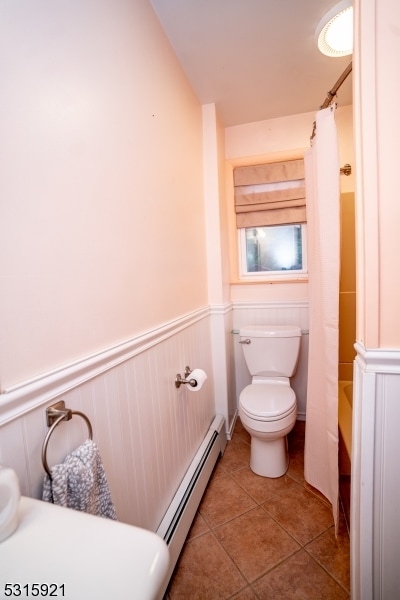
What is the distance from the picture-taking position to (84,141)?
0.80 metres

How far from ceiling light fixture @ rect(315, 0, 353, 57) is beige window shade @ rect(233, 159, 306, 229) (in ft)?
2.57

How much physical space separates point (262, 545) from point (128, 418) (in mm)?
920

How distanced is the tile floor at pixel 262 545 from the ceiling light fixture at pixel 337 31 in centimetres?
238

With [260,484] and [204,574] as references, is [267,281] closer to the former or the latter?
[260,484]

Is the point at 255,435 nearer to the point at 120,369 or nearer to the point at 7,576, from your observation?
the point at 120,369

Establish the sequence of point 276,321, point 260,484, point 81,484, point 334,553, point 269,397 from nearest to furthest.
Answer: point 81,484 < point 334,553 < point 260,484 < point 269,397 < point 276,321

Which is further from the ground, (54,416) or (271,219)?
A: (271,219)

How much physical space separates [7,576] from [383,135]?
1252 mm

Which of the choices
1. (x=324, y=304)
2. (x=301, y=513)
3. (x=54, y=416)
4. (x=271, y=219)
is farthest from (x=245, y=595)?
(x=271, y=219)

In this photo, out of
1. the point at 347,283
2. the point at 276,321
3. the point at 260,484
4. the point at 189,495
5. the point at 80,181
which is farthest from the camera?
the point at 276,321

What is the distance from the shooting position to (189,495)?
134 centimetres

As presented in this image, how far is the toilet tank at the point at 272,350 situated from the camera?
77.9 inches

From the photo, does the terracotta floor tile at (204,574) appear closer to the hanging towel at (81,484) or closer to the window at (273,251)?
the hanging towel at (81,484)

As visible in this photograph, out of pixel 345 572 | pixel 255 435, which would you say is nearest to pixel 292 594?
pixel 345 572
